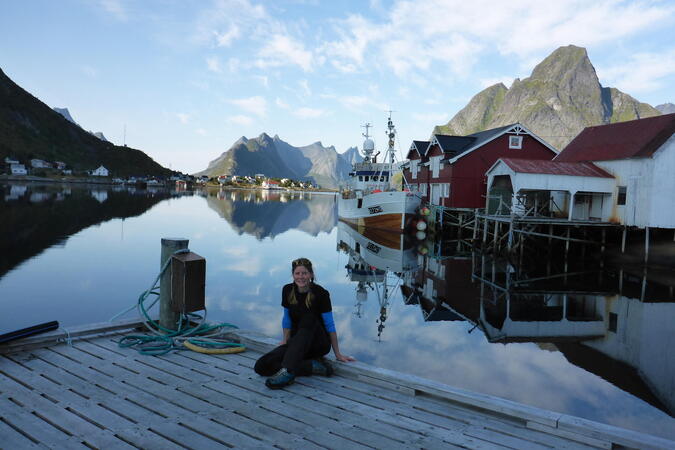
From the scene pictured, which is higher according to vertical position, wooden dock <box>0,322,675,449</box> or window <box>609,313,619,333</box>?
wooden dock <box>0,322,675,449</box>

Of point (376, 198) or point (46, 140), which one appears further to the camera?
point (46, 140)

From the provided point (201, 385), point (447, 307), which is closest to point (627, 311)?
point (447, 307)

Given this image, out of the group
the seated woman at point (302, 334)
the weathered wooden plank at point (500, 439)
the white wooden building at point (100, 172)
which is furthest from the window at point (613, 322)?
the white wooden building at point (100, 172)

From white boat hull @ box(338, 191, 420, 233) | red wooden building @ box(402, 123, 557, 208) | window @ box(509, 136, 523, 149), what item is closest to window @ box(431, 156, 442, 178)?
red wooden building @ box(402, 123, 557, 208)

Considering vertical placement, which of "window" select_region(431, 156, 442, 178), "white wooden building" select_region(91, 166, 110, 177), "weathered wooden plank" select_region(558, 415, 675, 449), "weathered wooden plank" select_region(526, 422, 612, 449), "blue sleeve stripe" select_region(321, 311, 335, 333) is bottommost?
"weathered wooden plank" select_region(526, 422, 612, 449)

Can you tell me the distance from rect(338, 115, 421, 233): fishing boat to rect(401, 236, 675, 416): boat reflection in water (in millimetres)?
12219

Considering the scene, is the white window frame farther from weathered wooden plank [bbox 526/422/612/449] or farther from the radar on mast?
weathered wooden plank [bbox 526/422/612/449]

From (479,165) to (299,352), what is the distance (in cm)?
3472

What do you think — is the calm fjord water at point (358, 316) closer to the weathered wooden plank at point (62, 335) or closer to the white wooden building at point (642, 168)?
the weathered wooden plank at point (62, 335)

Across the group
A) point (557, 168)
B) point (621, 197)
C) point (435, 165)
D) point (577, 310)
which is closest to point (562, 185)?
point (557, 168)

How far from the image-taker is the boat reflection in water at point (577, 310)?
9.95m

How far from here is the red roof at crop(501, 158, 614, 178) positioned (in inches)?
1025

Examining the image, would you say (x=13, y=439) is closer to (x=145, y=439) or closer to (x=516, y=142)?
(x=145, y=439)

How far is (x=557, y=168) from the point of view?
2694 centimetres
